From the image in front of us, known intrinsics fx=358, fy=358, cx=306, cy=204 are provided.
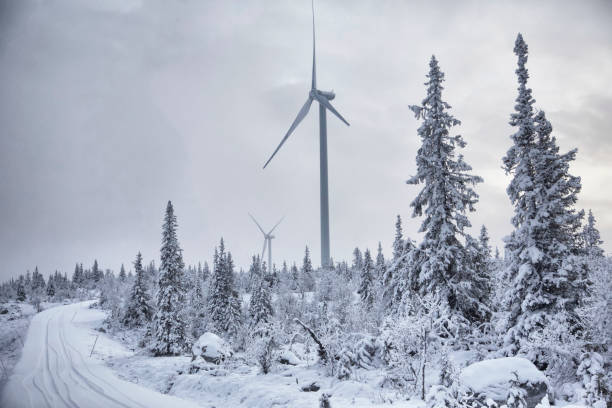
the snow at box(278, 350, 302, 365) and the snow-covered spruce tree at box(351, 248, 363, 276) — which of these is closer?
the snow at box(278, 350, 302, 365)

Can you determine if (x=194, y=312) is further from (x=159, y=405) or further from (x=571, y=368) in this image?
(x=571, y=368)

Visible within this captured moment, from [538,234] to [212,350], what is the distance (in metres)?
20.6

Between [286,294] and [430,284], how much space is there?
62.7m

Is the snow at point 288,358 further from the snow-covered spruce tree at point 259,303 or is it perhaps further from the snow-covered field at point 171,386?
the snow-covered spruce tree at point 259,303

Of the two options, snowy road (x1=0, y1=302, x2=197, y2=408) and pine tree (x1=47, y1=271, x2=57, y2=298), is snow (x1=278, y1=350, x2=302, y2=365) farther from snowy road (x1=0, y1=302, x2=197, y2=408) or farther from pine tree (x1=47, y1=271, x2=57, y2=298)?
pine tree (x1=47, y1=271, x2=57, y2=298)

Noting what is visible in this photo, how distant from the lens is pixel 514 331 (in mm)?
15938

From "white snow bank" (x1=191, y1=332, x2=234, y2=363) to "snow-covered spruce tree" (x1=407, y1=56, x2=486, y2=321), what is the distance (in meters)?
13.8

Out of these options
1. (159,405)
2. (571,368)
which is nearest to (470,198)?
(571,368)

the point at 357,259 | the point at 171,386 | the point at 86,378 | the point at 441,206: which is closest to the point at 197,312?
the point at 86,378

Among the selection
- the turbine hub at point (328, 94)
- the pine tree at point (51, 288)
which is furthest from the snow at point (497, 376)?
the pine tree at point (51, 288)

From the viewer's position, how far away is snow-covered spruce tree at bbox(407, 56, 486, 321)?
18422 mm

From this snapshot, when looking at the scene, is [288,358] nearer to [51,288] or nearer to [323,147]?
[323,147]

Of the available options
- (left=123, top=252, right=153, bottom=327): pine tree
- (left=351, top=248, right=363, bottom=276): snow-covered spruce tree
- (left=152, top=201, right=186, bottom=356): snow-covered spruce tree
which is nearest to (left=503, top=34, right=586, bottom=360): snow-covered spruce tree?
(left=152, top=201, right=186, bottom=356): snow-covered spruce tree

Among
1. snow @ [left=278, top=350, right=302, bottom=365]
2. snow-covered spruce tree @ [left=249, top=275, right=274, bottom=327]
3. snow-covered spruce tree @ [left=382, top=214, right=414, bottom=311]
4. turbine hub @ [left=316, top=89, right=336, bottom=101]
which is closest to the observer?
snow-covered spruce tree @ [left=382, top=214, right=414, bottom=311]
